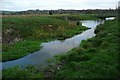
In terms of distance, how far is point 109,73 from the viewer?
18531mm

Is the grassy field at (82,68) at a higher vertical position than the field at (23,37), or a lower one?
lower

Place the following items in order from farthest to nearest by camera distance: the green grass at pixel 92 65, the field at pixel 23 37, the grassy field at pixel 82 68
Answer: the field at pixel 23 37 < the grassy field at pixel 82 68 < the green grass at pixel 92 65

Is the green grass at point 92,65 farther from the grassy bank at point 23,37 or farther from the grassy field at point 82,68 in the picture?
the grassy bank at point 23,37

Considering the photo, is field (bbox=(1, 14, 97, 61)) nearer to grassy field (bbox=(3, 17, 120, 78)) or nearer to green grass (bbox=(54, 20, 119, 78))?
grassy field (bbox=(3, 17, 120, 78))

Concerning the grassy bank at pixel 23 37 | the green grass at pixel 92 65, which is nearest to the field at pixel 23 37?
the grassy bank at pixel 23 37

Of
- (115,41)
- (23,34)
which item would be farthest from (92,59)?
(23,34)

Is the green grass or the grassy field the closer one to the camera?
the green grass

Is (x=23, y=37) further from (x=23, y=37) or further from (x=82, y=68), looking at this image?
(x=82, y=68)

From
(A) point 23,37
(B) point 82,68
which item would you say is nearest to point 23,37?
(A) point 23,37

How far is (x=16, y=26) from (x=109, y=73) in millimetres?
30118

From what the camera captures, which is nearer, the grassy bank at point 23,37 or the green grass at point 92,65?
the green grass at point 92,65

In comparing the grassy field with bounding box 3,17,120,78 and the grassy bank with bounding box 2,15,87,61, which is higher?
the grassy bank with bounding box 2,15,87,61

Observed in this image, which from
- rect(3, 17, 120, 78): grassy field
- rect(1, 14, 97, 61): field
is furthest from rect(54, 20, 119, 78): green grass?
rect(1, 14, 97, 61): field

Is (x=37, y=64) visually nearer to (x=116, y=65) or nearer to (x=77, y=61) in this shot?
(x=77, y=61)
